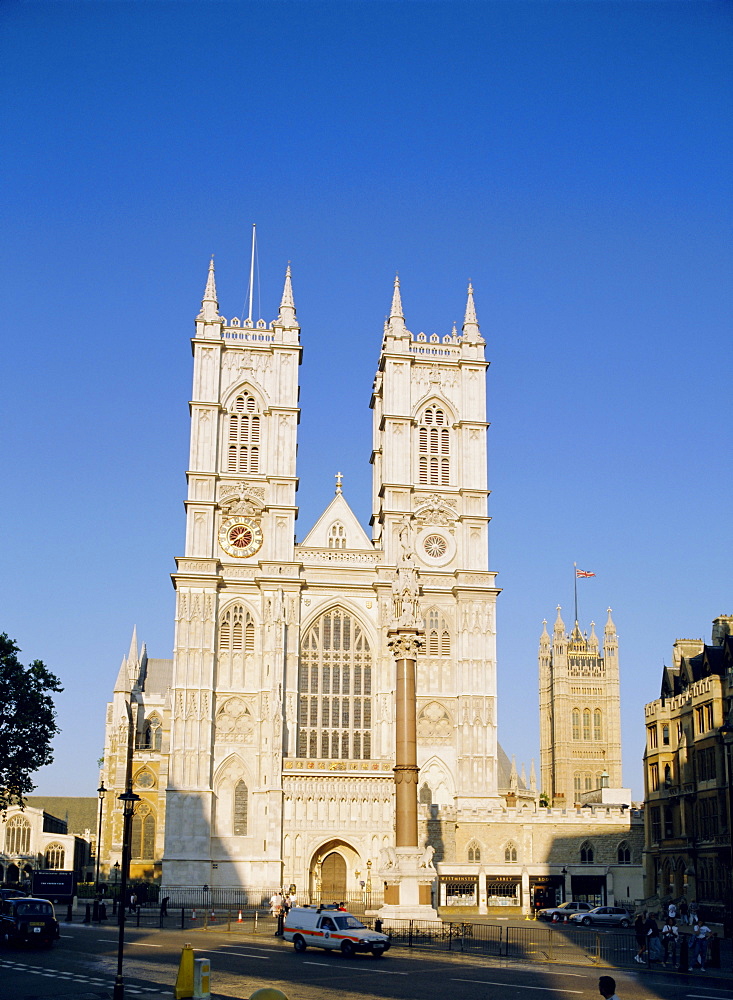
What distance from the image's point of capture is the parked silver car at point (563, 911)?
51156 mm

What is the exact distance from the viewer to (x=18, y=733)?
155 feet

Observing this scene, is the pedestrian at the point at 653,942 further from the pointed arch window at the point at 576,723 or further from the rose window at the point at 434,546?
the pointed arch window at the point at 576,723

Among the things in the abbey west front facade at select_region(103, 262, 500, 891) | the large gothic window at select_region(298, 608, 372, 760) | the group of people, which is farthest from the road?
the large gothic window at select_region(298, 608, 372, 760)

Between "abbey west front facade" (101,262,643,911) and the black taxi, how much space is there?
23.1 meters

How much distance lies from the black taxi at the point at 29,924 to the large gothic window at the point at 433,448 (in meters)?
41.6

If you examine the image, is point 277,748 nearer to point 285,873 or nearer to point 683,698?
point 285,873

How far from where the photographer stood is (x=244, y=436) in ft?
230

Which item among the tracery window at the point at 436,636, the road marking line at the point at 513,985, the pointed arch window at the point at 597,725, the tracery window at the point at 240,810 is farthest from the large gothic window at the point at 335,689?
the pointed arch window at the point at 597,725

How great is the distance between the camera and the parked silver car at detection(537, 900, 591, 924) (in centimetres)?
5116

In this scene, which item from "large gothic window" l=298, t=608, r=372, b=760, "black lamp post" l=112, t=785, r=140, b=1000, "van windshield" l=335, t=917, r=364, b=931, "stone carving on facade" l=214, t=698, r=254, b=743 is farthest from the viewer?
"large gothic window" l=298, t=608, r=372, b=760

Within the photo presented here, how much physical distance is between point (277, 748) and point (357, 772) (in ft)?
14.9

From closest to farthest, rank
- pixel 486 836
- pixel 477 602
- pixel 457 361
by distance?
pixel 486 836
pixel 477 602
pixel 457 361

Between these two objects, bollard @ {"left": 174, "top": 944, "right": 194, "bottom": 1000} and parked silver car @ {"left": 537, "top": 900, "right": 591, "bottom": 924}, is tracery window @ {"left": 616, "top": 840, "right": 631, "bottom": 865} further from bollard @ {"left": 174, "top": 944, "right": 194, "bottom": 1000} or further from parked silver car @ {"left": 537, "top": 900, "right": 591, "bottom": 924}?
bollard @ {"left": 174, "top": 944, "right": 194, "bottom": 1000}

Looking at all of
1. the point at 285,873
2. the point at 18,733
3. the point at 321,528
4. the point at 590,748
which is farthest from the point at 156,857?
the point at 590,748
